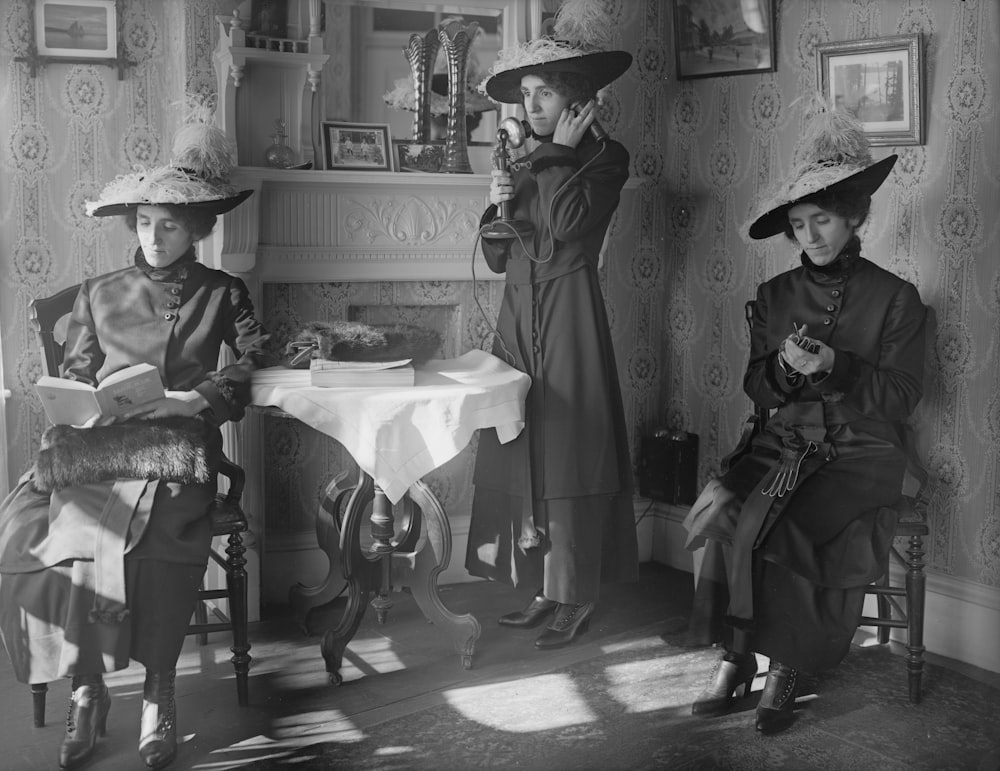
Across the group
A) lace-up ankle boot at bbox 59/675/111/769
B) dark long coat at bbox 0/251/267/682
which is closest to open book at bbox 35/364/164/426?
dark long coat at bbox 0/251/267/682

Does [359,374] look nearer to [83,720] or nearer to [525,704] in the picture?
[525,704]

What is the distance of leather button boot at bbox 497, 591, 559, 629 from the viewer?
3.74 meters

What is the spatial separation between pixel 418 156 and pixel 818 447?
1.70m

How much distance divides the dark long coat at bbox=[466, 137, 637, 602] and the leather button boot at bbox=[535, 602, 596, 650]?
0.09m

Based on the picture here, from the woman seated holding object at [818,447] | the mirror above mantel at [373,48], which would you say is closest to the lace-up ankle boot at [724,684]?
the woman seated holding object at [818,447]

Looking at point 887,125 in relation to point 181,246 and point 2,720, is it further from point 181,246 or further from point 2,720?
point 2,720

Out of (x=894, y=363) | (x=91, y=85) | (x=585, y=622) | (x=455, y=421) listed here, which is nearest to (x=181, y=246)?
(x=91, y=85)

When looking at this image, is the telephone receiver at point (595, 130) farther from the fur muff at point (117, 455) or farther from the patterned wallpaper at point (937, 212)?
the fur muff at point (117, 455)

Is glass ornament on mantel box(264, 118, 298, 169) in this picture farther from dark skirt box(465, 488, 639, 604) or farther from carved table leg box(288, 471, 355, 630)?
dark skirt box(465, 488, 639, 604)

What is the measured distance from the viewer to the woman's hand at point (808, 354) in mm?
3098

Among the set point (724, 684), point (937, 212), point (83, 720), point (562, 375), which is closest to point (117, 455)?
point (83, 720)

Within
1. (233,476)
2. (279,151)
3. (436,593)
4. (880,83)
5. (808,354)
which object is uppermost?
(880,83)

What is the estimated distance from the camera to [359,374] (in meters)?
3.18

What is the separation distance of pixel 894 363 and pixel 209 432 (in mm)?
1955
